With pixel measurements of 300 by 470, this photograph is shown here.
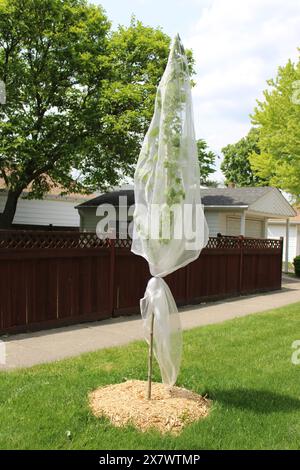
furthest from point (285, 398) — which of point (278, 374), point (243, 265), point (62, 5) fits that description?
point (62, 5)

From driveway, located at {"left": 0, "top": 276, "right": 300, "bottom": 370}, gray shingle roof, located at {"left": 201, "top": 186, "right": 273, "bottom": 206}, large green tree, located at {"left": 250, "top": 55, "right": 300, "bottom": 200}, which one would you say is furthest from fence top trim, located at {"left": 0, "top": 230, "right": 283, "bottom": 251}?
gray shingle roof, located at {"left": 201, "top": 186, "right": 273, "bottom": 206}

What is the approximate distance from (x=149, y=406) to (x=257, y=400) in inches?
45.4

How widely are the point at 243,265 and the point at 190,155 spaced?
993 cm

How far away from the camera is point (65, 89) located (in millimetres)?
17156

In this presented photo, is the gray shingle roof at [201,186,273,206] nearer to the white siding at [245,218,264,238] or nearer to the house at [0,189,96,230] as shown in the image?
the white siding at [245,218,264,238]

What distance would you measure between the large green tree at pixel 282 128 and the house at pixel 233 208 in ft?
8.51

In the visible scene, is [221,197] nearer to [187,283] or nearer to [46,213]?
[46,213]

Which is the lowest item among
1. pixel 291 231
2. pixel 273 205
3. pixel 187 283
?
pixel 187 283

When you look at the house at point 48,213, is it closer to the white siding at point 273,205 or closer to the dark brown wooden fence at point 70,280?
the white siding at point 273,205

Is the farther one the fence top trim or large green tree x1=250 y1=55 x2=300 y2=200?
large green tree x1=250 y1=55 x2=300 y2=200

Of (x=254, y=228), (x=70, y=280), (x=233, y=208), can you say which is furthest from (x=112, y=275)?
(x=254, y=228)

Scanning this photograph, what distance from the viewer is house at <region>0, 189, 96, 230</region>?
75.2 feet

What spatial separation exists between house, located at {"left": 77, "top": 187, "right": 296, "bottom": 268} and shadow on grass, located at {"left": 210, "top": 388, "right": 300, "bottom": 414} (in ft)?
50.3
